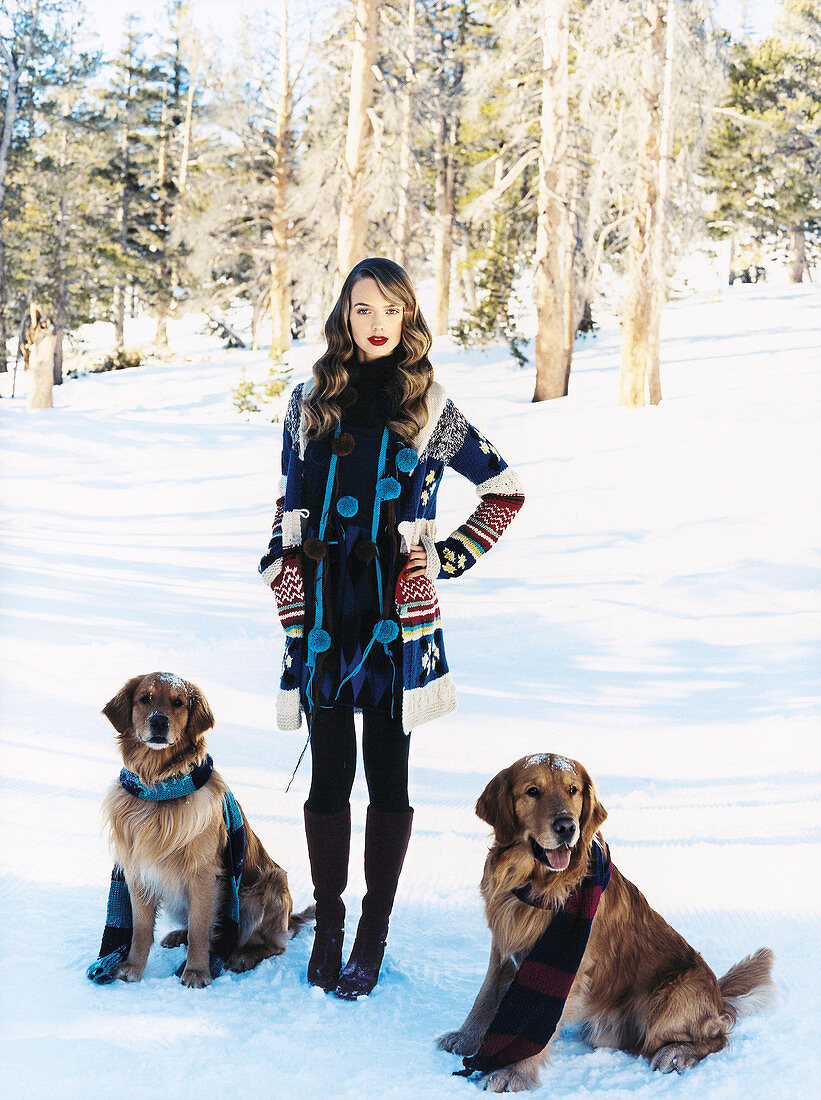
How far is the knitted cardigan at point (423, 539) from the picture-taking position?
2.66 m

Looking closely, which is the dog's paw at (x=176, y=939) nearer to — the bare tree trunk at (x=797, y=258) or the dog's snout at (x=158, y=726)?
the dog's snout at (x=158, y=726)

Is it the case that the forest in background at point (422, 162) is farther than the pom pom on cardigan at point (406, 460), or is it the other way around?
the forest in background at point (422, 162)

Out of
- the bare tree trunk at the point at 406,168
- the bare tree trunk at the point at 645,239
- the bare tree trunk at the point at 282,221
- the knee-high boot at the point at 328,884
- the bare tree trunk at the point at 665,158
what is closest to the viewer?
the knee-high boot at the point at 328,884

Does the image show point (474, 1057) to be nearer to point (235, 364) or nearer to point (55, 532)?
point (55, 532)

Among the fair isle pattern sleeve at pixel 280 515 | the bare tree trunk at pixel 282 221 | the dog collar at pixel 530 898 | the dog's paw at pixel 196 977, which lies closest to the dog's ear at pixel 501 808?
the dog collar at pixel 530 898

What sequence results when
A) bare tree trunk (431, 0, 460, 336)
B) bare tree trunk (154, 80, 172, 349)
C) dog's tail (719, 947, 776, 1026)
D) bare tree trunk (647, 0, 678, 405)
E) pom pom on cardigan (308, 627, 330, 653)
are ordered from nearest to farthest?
dog's tail (719, 947, 776, 1026)
pom pom on cardigan (308, 627, 330, 653)
bare tree trunk (647, 0, 678, 405)
bare tree trunk (431, 0, 460, 336)
bare tree trunk (154, 80, 172, 349)

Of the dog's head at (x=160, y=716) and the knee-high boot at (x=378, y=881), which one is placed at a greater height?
the dog's head at (x=160, y=716)

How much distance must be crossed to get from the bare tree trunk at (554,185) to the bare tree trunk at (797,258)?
1836 centimetres

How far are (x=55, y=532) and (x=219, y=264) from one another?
1625 cm

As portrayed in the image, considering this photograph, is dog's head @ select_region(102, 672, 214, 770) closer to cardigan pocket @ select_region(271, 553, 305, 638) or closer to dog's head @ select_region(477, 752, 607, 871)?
cardigan pocket @ select_region(271, 553, 305, 638)

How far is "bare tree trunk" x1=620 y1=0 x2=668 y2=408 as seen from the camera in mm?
13273

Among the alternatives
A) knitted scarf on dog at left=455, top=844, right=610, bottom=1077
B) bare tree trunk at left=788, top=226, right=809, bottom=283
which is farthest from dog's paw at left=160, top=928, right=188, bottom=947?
bare tree trunk at left=788, top=226, right=809, bottom=283

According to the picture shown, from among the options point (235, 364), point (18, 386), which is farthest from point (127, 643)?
point (18, 386)

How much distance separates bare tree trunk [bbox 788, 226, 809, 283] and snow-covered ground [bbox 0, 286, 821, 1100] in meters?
17.4
